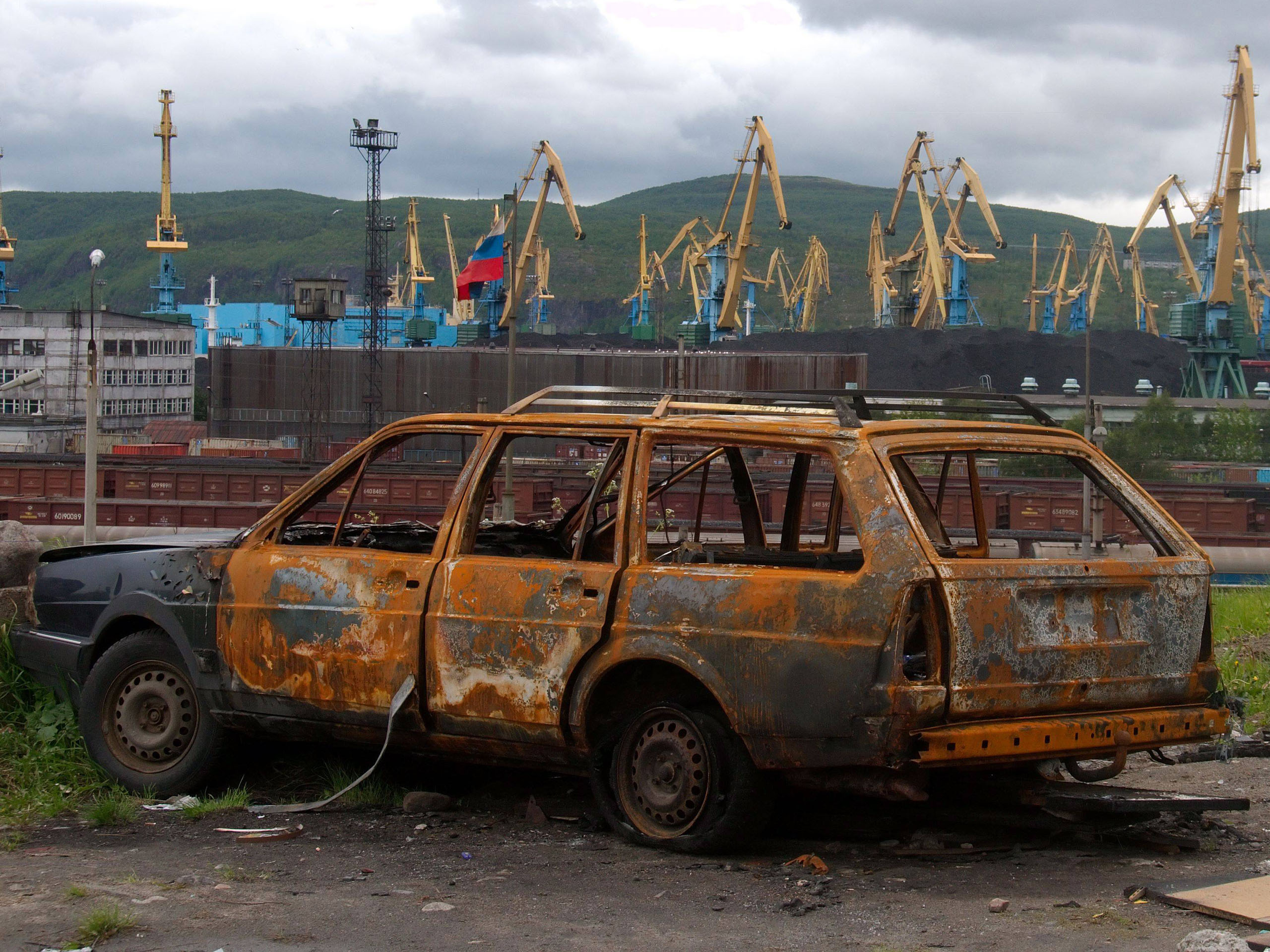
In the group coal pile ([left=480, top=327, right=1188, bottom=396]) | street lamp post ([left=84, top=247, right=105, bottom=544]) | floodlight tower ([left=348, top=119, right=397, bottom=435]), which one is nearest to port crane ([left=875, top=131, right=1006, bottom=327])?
coal pile ([left=480, top=327, right=1188, bottom=396])

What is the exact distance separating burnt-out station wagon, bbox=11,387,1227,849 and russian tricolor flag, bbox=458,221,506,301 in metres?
18.9

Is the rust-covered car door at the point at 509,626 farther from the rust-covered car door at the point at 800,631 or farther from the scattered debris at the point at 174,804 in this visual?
the scattered debris at the point at 174,804

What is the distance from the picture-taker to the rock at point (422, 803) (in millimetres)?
5113

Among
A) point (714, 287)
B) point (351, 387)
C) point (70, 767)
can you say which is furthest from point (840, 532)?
point (714, 287)

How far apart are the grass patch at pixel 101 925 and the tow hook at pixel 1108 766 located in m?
2.93

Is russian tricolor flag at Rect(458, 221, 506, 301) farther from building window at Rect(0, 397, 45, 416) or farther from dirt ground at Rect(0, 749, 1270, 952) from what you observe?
building window at Rect(0, 397, 45, 416)

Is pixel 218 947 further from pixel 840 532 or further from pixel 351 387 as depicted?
pixel 351 387

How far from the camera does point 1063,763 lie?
5.08 m

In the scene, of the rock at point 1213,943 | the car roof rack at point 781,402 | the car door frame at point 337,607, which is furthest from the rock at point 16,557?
the rock at point 1213,943

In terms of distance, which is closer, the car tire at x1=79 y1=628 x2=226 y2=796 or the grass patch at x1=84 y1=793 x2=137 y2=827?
the grass patch at x1=84 y1=793 x2=137 y2=827

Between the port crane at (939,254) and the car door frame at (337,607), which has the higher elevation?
the port crane at (939,254)

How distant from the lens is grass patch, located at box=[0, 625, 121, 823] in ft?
16.8

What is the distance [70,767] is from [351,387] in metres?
60.4

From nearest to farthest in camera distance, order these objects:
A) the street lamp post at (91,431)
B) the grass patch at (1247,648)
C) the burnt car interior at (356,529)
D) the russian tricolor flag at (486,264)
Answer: the burnt car interior at (356,529), the grass patch at (1247,648), the street lamp post at (91,431), the russian tricolor flag at (486,264)
